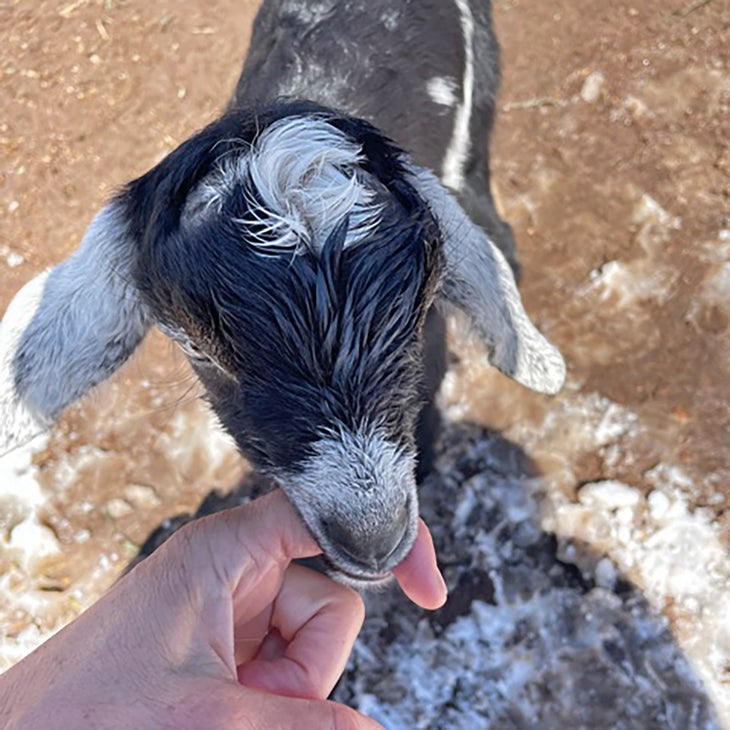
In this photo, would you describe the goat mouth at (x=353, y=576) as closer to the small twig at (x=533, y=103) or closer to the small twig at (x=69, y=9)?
the small twig at (x=533, y=103)

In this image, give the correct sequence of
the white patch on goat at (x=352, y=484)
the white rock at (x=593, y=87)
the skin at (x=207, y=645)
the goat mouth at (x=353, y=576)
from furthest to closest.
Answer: the white rock at (x=593, y=87) < the goat mouth at (x=353, y=576) < the white patch on goat at (x=352, y=484) < the skin at (x=207, y=645)

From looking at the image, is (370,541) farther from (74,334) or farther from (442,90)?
(442,90)

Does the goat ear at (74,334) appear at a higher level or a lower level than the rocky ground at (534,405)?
higher

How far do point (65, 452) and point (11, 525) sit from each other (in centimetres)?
36

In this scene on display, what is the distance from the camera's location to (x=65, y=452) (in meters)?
3.41

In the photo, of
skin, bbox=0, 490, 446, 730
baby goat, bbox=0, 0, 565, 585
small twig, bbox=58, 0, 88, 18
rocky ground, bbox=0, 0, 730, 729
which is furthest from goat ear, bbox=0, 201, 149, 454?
small twig, bbox=58, 0, 88, 18

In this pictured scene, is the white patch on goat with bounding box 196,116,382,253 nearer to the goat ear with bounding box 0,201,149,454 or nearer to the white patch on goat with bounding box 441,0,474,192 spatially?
the goat ear with bounding box 0,201,149,454

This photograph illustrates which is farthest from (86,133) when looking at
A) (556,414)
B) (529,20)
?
(556,414)

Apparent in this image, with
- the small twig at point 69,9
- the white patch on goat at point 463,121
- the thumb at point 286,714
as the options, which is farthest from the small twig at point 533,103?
the thumb at point 286,714

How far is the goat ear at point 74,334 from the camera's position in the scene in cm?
238

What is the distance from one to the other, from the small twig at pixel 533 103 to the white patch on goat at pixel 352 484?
8.77 ft

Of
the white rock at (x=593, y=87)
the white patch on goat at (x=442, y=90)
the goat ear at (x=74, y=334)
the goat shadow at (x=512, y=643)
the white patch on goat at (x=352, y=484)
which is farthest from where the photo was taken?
the white rock at (x=593, y=87)

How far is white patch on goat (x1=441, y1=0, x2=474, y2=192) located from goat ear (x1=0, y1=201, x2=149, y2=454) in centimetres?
143

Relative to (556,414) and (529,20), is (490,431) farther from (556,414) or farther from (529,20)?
(529,20)
